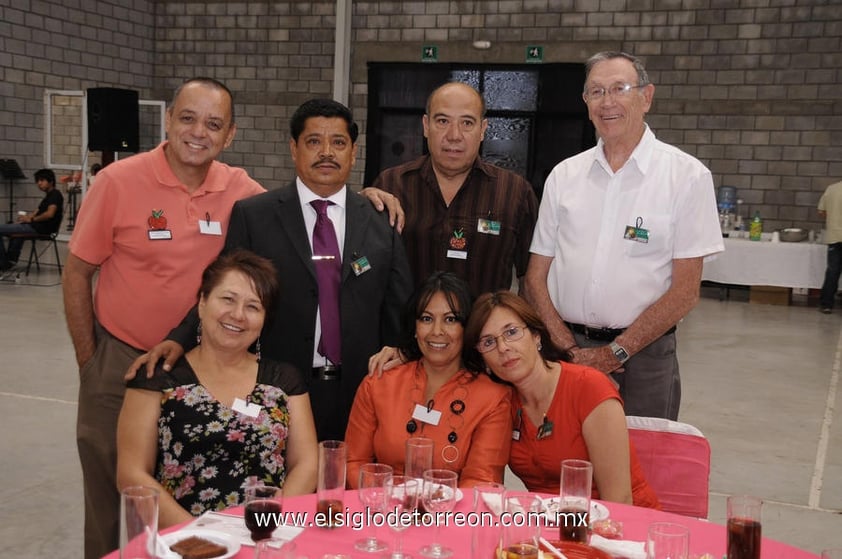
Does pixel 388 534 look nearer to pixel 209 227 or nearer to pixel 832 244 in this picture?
pixel 209 227

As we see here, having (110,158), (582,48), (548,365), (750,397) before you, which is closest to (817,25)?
(582,48)

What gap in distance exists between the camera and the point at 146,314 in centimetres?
269

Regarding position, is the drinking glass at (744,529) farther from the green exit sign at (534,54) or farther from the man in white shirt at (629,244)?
the green exit sign at (534,54)

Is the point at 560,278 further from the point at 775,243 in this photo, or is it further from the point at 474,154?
the point at 775,243

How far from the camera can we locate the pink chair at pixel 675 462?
2.46 metres

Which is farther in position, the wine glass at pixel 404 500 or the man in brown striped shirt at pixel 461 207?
the man in brown striped shirt at pixel 461 207

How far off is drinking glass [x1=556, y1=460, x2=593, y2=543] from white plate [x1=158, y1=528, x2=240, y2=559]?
65 cm

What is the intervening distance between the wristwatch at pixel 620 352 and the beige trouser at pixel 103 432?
5.16 ft

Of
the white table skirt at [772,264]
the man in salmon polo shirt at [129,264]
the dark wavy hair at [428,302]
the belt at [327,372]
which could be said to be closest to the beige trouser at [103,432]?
the man in salmon polo shirt at [129,264]

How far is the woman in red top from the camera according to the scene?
232 centimetres

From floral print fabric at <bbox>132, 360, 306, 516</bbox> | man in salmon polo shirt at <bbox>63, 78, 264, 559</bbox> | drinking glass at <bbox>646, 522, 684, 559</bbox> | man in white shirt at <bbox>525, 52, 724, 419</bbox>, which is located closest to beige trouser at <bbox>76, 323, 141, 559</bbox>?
man in salmon polo shirt at <bbox>63, 78, 264, 559</bbox>

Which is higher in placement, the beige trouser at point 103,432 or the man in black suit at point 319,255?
the man in black suit at point 319,255

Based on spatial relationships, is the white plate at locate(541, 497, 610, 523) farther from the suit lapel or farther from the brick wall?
the brick wall

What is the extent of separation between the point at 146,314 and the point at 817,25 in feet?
37.5
